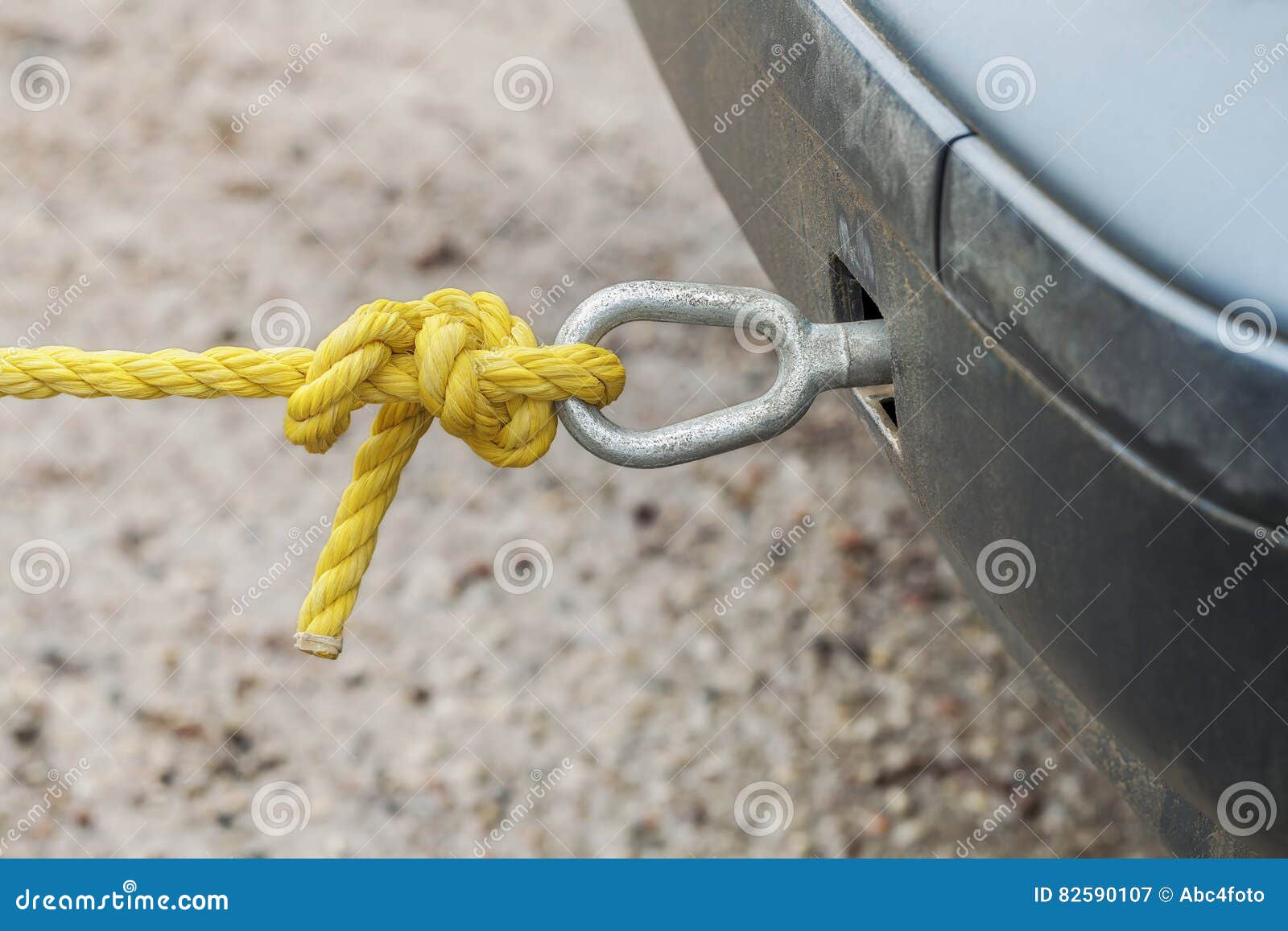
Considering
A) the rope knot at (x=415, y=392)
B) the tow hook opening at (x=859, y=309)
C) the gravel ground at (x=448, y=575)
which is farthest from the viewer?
the gravel ground at (x=448, y=575)

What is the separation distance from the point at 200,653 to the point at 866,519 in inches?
47.3

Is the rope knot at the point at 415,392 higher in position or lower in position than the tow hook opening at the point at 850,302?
higher

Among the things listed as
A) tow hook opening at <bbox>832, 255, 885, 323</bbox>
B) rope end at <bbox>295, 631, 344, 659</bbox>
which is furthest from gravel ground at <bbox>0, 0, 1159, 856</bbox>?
tow hook opening at <bbox>832, 255, 885, 323</bbox>

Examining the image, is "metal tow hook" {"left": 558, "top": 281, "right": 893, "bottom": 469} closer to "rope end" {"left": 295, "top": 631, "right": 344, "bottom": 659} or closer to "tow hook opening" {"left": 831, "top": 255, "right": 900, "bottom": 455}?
"tow hook opening" {"left": 831, "top": 255, "right": 900, "bottom": 455}

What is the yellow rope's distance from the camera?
1.07 m

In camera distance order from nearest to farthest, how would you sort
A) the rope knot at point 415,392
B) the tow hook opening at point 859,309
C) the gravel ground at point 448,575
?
the rope knot at point 415,392 < the tow hook opening at point 859,309 < the gravel ground at point 448,575

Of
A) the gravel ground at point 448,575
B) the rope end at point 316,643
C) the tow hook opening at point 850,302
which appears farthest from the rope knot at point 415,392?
the gravel ground at point 448,575

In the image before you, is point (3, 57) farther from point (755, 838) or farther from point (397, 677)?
point (755, 838)

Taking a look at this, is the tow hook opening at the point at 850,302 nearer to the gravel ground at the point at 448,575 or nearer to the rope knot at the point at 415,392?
the rope knot at the point at 415,392

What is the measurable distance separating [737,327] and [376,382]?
341mm

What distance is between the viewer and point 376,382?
3.59 feet

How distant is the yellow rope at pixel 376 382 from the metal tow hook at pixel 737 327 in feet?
0.12

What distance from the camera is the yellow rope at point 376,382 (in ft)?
3.51

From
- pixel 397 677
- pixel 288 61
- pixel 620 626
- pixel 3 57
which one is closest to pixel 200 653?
pixel 397 677
